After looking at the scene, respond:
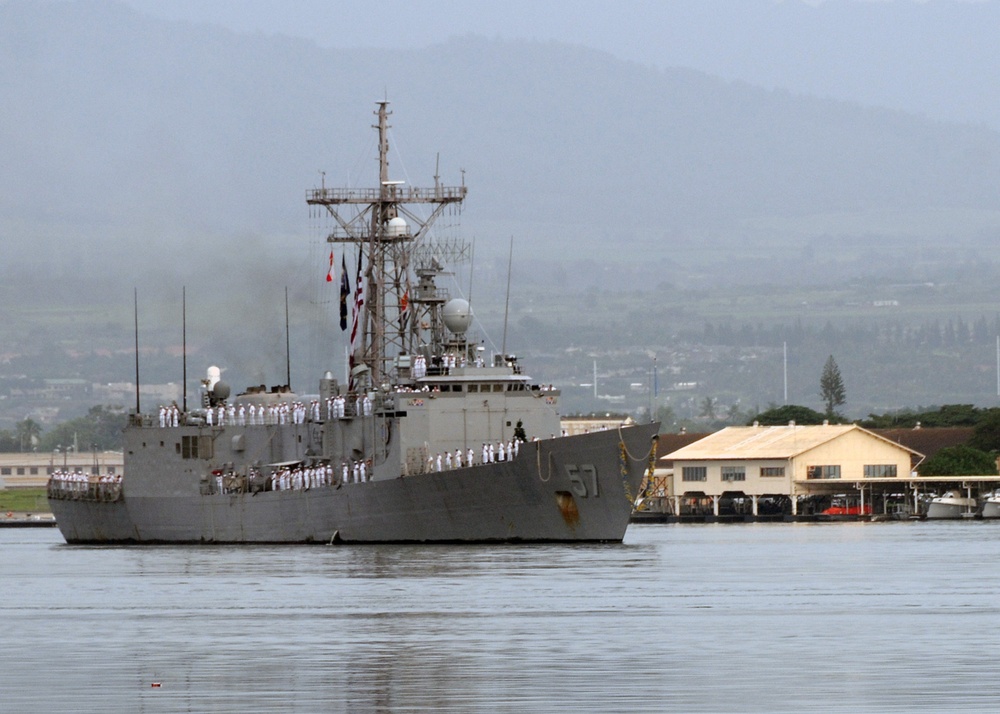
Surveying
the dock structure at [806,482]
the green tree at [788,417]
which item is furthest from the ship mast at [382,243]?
the green tree at [788,417]

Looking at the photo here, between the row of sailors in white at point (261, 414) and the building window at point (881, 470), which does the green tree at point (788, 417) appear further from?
the row of sailors in white at point (261, 414)

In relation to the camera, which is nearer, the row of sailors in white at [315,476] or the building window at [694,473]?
the row of sailors in white at [315,476]

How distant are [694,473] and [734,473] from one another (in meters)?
3.11

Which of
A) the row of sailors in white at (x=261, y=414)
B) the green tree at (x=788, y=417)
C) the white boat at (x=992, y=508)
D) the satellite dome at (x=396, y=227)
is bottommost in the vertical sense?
the white boat at (x=992, y=508)

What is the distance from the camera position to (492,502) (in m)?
57.4

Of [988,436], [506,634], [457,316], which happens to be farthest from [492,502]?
[988,436]

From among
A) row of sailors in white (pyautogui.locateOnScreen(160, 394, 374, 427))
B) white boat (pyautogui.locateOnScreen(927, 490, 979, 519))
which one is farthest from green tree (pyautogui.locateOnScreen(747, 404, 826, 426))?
row of sailors in white (pyautogui.locateOnScreen(160, 394, 374, 427))

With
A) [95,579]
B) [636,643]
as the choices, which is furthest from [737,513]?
[636,643]

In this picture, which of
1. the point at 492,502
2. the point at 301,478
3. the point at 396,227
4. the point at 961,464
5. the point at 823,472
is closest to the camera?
the point at 492,502

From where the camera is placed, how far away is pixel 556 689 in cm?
2470

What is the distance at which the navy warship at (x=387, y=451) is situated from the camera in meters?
56.8

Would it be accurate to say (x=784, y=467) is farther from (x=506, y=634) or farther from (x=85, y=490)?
(x=506, y=634)

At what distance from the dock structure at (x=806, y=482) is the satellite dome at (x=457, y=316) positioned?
172ft

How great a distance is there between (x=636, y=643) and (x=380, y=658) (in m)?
3.84
